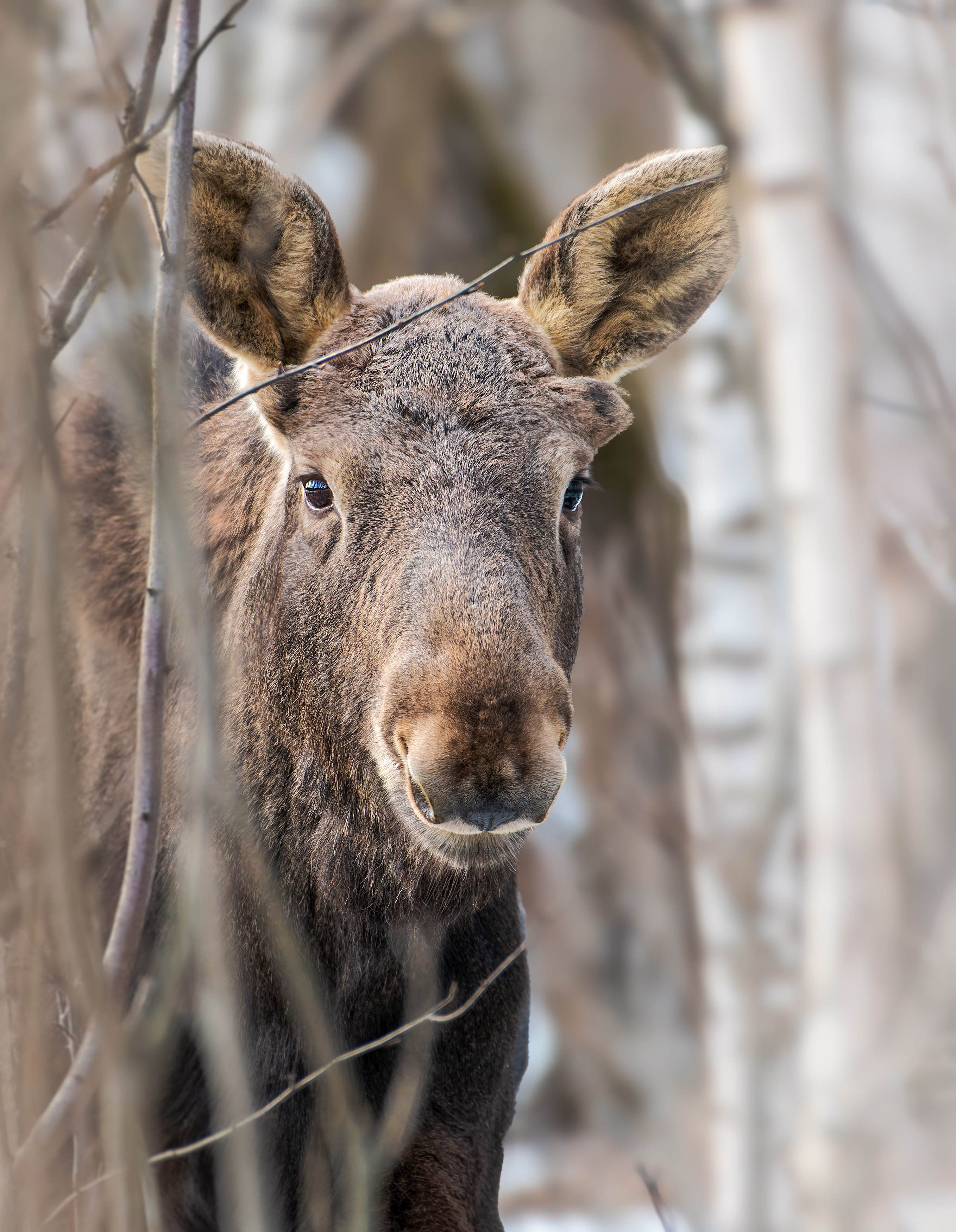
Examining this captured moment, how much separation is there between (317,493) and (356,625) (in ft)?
1.14

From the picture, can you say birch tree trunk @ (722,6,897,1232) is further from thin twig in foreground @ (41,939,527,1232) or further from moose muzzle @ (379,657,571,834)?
moose muzzle @ (379,657,571,834)

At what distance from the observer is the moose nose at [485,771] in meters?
2.40

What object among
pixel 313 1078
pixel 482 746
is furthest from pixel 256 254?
pixel 313 1078

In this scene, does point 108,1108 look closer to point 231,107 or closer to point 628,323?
point 628,323

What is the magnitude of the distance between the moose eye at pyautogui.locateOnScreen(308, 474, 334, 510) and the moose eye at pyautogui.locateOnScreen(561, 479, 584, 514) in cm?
57

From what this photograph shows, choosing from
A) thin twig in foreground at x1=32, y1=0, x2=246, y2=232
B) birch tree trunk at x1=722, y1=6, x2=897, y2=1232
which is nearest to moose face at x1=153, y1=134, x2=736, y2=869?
thin twig in foreground at x1=32, y1=0, x2=246, y2=232

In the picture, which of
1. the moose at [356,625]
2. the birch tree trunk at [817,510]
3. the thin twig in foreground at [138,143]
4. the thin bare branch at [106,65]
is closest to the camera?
the thin twig in foreground at [138,143]

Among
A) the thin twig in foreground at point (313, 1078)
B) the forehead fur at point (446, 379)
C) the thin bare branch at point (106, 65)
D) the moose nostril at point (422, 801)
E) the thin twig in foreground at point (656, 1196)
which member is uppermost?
the thin bare branch at point (106, 65)

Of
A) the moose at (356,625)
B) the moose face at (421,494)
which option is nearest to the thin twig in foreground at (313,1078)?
the moose at (356,625)

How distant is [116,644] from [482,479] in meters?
Answer: 1.21

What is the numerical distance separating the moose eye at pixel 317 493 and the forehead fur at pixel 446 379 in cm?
14

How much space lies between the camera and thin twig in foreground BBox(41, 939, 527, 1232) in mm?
2344

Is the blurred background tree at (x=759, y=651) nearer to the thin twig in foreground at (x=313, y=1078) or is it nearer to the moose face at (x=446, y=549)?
the moose face at (x=446, y=549)

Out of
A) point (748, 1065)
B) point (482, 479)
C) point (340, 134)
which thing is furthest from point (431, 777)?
point (340, 134)
